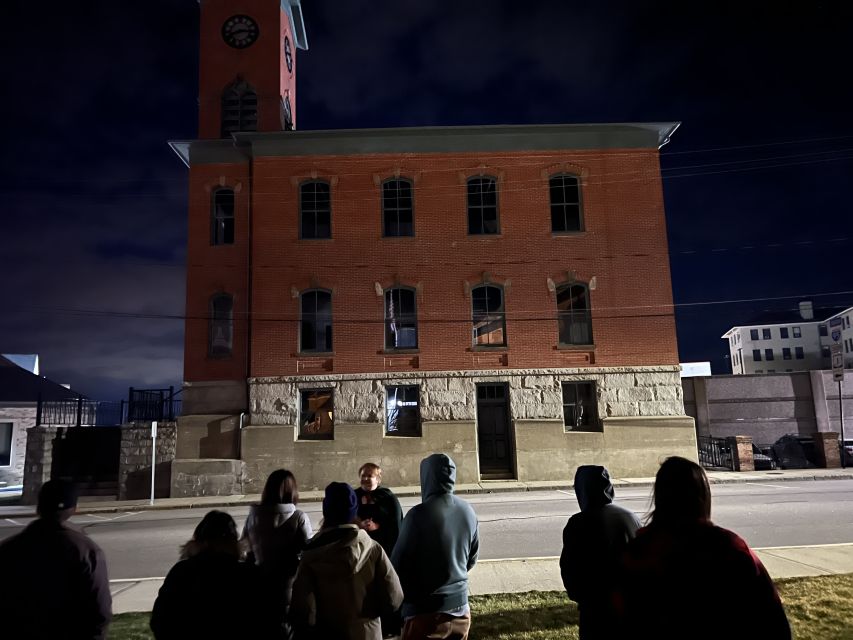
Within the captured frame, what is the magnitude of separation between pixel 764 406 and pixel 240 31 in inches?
1182

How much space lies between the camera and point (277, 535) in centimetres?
471

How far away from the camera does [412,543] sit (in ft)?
13.6

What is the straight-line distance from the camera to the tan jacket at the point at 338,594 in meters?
3.50

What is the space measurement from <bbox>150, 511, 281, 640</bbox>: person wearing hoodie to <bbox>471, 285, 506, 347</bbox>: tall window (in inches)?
770

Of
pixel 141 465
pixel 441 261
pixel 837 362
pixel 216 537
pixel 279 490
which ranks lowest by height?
pixel 141 465

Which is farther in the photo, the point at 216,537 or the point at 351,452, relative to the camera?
the point at 351,452

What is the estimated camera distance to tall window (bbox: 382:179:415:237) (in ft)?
77.0

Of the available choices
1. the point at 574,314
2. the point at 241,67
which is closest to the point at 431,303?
the point at 574,314

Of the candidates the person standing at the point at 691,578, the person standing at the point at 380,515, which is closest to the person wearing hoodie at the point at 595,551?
the person standing at the point at 691,578

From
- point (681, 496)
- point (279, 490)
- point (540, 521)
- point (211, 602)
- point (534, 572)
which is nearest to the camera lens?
point (681, 496)

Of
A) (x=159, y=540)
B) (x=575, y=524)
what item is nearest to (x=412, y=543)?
(x=575, y=524)

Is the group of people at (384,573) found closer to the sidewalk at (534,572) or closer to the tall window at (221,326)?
the sidewalk at (534,572)

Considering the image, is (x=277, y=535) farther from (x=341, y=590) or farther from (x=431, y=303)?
(x=431, y=303)

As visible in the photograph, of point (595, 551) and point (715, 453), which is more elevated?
point (595, 551)
